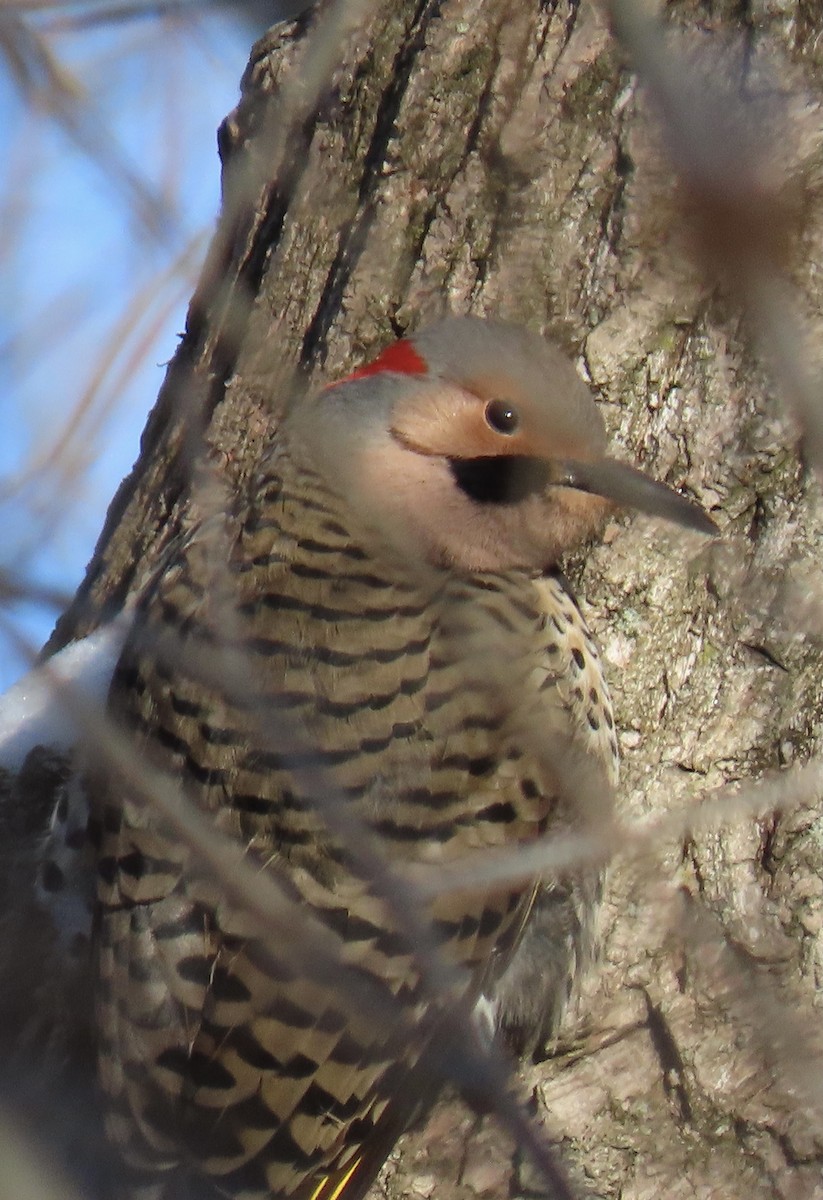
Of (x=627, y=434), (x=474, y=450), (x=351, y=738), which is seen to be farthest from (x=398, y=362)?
(x=351, y=738)

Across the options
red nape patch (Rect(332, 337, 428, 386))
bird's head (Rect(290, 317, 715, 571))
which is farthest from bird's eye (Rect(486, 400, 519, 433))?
red nape patch (Rect(332, 337, 428, 386))

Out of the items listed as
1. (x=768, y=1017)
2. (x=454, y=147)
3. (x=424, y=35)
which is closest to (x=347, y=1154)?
(x=768, y=1017)

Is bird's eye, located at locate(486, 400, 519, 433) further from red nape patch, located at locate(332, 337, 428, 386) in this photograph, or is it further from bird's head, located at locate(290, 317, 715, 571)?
red nape patch, located at locate(332, 337, 428, 386)

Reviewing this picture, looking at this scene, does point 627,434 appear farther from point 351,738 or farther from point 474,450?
point 351,738

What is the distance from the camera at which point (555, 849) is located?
4.49 feet

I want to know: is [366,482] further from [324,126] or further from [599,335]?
[324,126]

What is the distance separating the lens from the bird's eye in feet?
7.71

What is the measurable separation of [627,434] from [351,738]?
800 millimetres

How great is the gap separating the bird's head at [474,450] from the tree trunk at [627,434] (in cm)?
17

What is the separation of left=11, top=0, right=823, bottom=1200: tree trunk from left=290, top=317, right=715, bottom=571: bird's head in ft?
0.57

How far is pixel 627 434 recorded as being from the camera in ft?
8.18

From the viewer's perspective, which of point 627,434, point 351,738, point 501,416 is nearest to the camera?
point 351,738

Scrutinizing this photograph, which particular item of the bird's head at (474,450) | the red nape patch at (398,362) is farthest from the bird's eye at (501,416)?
the red nape patch at (398,362)

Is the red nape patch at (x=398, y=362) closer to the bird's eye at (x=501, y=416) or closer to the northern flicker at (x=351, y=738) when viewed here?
the northern flicker at (x=351, y=738)
